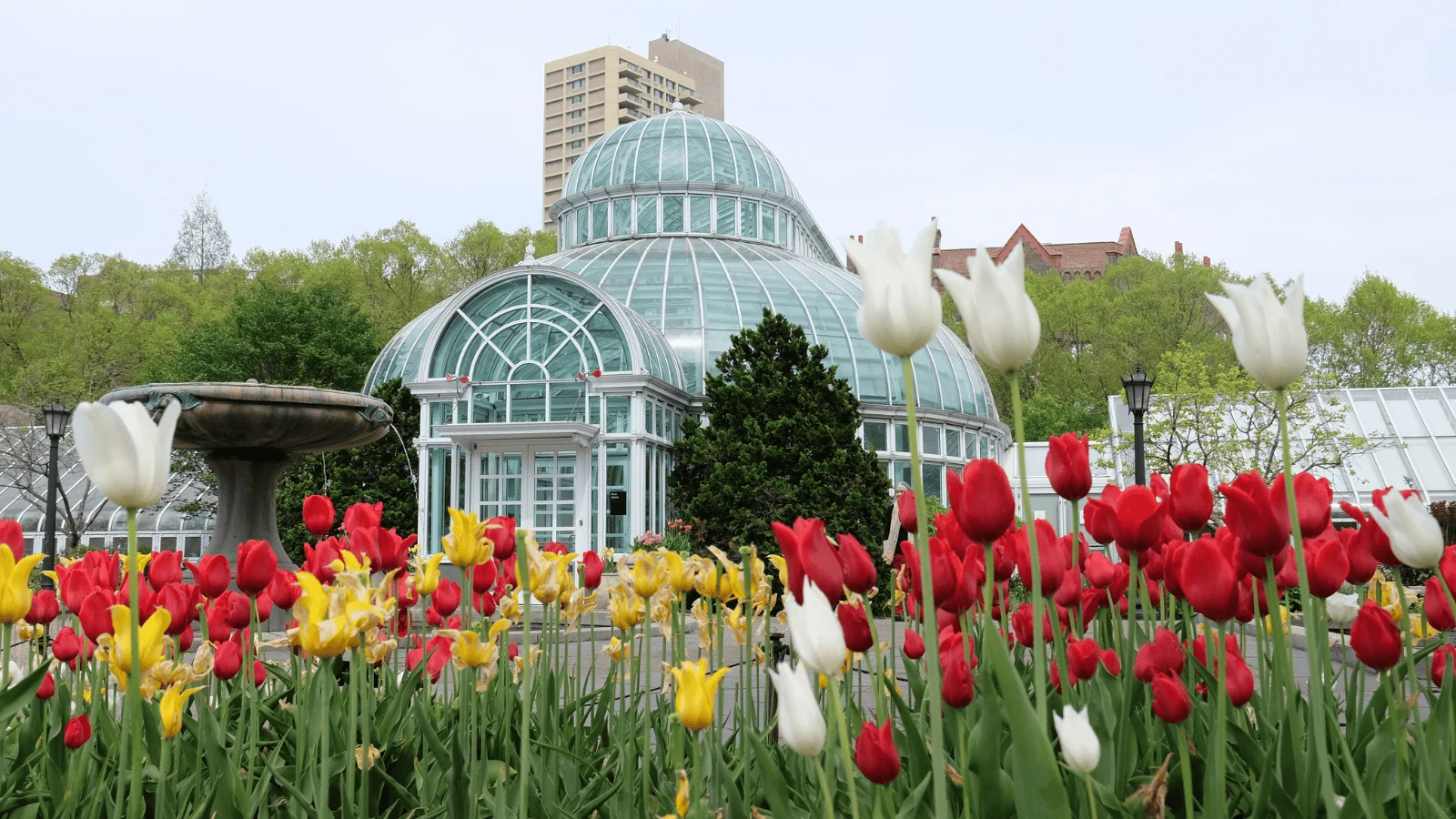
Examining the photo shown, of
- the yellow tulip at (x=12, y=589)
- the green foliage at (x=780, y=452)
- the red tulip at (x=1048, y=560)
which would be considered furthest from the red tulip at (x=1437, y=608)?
the green foliage at (x=780, y=452)

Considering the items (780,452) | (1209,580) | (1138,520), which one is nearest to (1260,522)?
(1209,580)

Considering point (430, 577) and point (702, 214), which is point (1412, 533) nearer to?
point (430, 577)

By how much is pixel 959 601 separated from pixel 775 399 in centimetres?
1473

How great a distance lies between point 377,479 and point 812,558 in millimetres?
19422

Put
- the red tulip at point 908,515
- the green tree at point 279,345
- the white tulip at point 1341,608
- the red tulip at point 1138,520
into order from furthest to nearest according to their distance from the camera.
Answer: the green tree at point 279,345 → the white tulip at point 1341,608 → the red tulip at point 908,515 → the red tulip at point 1138,520

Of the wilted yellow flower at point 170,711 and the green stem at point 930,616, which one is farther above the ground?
the green stem at point 930,616

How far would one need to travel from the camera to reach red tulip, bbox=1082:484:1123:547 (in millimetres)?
1930

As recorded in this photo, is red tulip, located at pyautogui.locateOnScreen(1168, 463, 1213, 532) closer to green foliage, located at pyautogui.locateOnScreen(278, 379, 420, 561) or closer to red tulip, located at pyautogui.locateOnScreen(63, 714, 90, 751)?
red tulip, located at pyautogui.locateOnScreen(63, 714, 90, 751)

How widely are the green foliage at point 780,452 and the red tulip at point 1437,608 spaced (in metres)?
13.5

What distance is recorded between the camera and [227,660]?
2.39m

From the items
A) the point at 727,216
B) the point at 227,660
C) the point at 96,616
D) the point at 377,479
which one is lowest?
the point at 227,660

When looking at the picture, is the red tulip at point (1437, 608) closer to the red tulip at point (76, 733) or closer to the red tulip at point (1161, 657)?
the red tulip at point (1161, 657)

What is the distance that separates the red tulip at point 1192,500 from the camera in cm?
191

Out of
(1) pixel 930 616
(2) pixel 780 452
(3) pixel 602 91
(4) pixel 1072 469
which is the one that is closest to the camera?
(1) pixel 930 616
